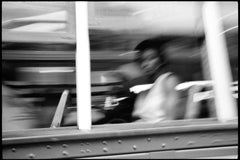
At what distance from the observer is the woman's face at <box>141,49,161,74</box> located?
2092 millimetres

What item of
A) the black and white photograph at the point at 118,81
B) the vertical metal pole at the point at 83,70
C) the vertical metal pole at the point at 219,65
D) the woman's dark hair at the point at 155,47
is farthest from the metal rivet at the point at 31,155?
the woman's dark hair at the point at 155,47

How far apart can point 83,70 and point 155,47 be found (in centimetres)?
75

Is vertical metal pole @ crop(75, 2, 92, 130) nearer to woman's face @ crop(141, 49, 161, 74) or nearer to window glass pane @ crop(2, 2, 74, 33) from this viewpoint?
window glass pane @ crop(2, 2, 74, 33)

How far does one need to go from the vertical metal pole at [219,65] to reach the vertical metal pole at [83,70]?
66 cm

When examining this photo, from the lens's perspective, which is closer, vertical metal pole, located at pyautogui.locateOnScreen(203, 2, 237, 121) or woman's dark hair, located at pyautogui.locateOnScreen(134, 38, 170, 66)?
vertical metal pole, located at pyautogui.locateOnScreen(203, 2, 237, 121)

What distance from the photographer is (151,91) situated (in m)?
1.99

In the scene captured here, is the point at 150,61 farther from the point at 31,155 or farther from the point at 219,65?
the point at 31,155

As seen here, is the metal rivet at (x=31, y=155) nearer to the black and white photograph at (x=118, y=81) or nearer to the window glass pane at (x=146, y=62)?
the black and white photograph at (x=118, y=81)

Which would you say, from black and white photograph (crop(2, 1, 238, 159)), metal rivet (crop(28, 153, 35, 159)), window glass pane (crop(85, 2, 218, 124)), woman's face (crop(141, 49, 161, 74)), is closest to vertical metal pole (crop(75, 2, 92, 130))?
black and white photograph (crop(2, 1, 238, 159))

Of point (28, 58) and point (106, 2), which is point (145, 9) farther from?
point (28, 58)

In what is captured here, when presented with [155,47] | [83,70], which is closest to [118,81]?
[155,47]

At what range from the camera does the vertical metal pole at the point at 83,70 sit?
152 centimetres

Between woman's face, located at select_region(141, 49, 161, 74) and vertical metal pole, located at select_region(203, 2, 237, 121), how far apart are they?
1.51 feet

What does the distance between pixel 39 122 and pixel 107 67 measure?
0.64m
